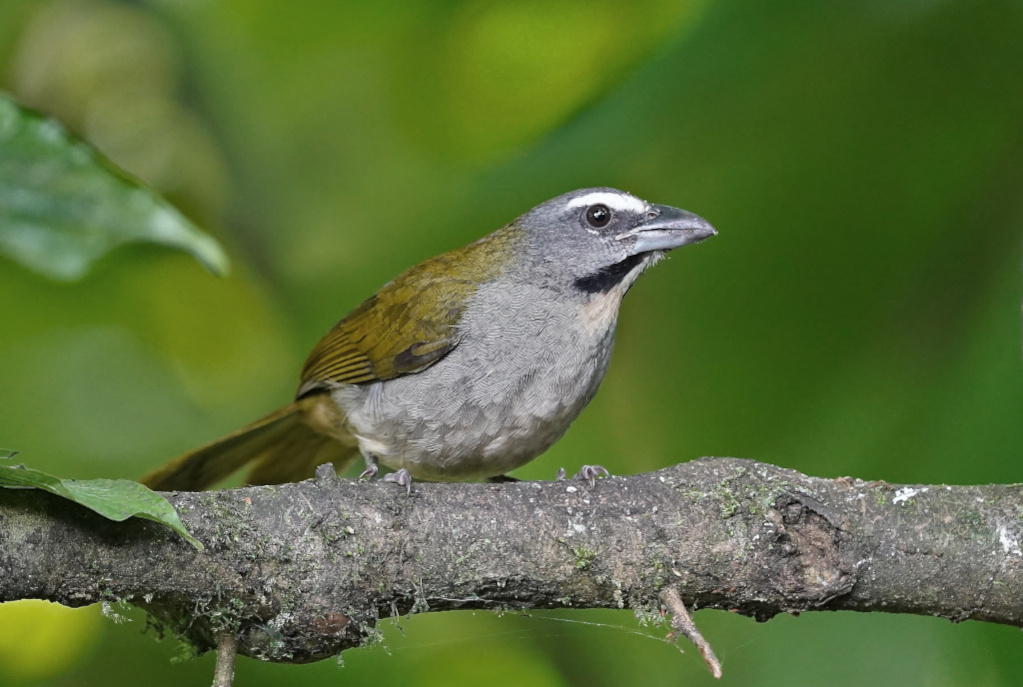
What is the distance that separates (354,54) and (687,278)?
1.44 meters

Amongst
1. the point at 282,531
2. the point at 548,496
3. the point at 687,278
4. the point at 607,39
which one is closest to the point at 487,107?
the point at 607,39

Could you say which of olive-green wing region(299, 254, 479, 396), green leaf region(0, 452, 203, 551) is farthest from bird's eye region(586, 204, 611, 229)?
green leaf region(0, 452, 203, 551)

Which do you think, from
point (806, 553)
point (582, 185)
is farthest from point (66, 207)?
point (806, 553)

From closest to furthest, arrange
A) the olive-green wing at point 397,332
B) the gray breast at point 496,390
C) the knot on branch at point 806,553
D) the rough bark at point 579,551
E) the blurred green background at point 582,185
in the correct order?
the rough bark at point 579,551
the knot on branch at point 806,553
the gray breast at point 496,390
the olive-green wing at point 397,332
the blurred green background at point 582,185

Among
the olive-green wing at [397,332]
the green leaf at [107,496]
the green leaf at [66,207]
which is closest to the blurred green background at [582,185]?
the olive-green wing at [397,332]

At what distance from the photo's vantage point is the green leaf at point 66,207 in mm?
2650

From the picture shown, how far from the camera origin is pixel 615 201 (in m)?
2.96

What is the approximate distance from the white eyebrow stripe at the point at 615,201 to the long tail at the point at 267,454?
3.41ft

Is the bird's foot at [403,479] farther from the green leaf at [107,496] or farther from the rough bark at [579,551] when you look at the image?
the green leaf at [107,496]

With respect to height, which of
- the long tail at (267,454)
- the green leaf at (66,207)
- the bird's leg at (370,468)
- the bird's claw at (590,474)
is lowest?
the bird's claw at (590,474)

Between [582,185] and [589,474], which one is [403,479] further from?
[582,185]

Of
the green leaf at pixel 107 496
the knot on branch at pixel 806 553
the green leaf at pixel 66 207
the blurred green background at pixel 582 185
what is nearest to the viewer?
the green leaf at pixel 107 496

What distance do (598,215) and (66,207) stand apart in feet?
4.98

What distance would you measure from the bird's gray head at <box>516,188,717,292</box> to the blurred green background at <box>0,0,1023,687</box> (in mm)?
486
